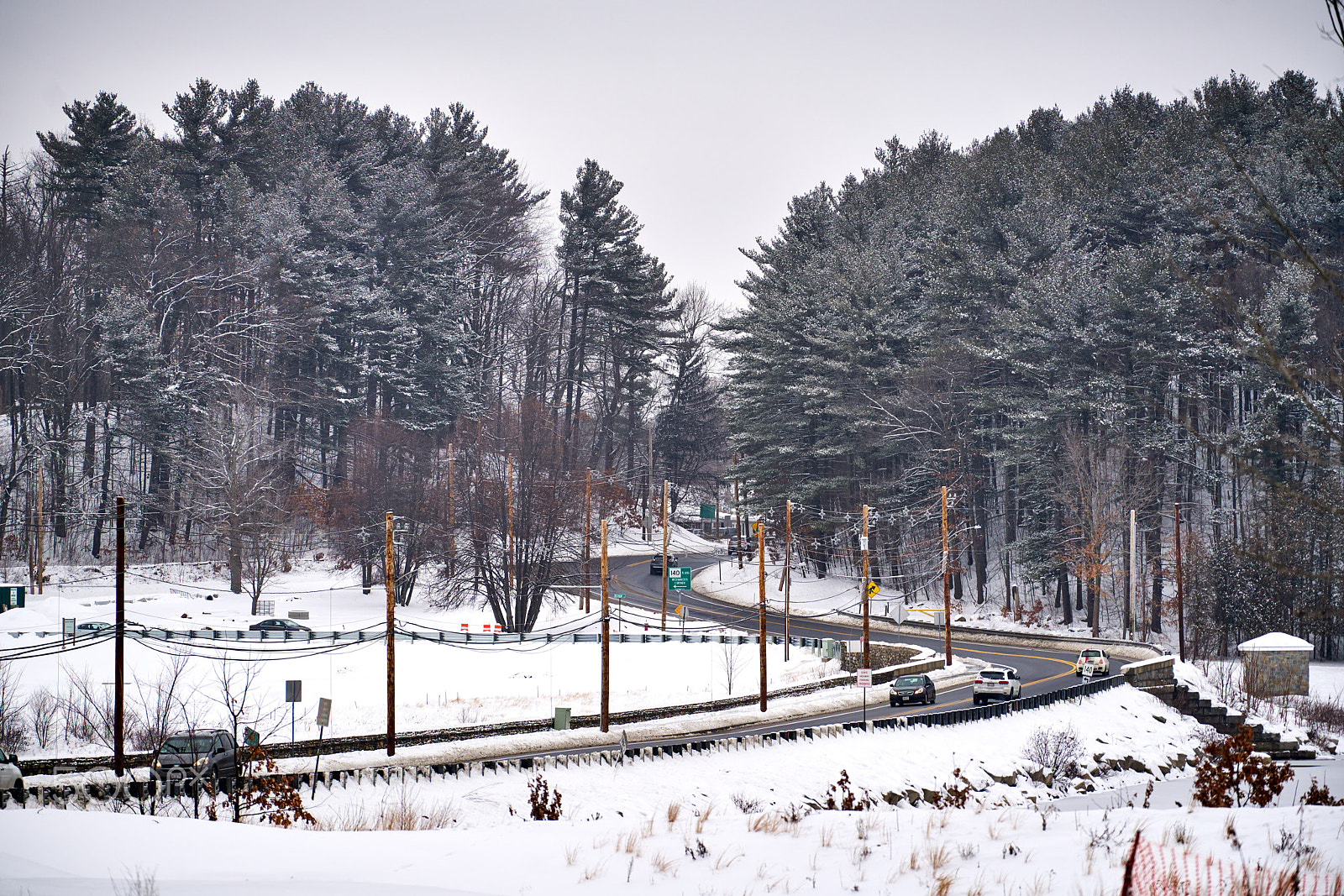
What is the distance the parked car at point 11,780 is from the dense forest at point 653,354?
32079 mm

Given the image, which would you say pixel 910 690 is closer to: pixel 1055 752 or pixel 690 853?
pixel 1055 752

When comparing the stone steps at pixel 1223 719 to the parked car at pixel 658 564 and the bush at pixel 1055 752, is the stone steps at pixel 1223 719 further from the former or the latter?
the parked car at pixel 658 564

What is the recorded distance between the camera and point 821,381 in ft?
227

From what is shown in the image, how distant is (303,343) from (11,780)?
2344 inches

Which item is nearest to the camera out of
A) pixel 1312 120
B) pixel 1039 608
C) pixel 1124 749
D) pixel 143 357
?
pixel 1124 749

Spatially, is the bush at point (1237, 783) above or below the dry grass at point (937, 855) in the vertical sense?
below

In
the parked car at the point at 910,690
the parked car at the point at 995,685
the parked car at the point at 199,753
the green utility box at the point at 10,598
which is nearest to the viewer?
the parked car at the point at 199,753

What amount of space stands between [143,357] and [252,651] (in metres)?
32.6

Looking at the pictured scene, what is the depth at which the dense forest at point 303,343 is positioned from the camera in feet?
211

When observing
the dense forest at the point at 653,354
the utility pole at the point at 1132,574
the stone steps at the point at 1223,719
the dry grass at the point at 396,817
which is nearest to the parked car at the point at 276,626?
the dense forest at the point at 653,354

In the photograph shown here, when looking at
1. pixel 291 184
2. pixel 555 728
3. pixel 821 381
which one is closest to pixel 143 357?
pixel 291 184

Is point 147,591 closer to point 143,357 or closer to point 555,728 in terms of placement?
point 143,357

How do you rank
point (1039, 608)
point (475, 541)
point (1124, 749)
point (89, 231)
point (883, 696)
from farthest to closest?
point (89, 231) < point (1039, 608) < point (475, 541) < point (883, 696) < point (1124, 749)

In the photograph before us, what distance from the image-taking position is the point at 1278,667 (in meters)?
42.8
